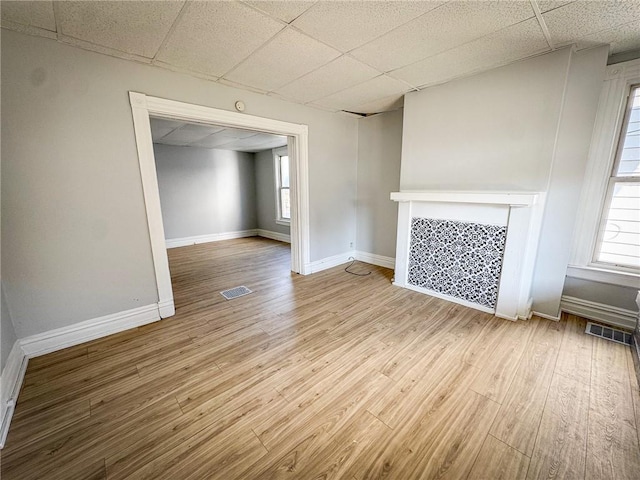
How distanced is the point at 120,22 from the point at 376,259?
3.81 metres

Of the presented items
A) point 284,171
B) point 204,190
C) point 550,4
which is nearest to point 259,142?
point 284,171

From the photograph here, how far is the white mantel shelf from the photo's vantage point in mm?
2232

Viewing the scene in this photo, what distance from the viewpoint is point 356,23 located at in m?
1.73

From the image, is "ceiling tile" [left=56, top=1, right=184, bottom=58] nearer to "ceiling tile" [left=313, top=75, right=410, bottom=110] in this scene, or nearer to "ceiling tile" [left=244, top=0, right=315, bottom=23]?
"ceiling tile" [left=244, top=0, right=315, bottom=23]

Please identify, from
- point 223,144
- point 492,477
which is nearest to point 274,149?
point 223,144

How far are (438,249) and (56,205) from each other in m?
3.49

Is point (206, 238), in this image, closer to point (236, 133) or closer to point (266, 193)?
point (266, 193)

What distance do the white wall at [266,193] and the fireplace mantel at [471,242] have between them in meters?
3.72

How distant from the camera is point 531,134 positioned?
2305 millimetres

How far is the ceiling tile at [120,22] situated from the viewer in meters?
1.53

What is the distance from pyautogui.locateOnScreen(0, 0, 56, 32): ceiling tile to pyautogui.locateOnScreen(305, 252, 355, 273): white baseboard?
3.21 m

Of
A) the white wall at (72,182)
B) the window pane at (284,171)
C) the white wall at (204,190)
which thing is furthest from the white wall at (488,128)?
the white wall at (204,190)

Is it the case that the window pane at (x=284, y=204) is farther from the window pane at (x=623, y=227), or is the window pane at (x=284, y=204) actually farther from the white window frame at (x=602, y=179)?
the window pane at (x=623, y=227)

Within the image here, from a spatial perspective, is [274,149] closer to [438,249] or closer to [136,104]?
[136,104]
